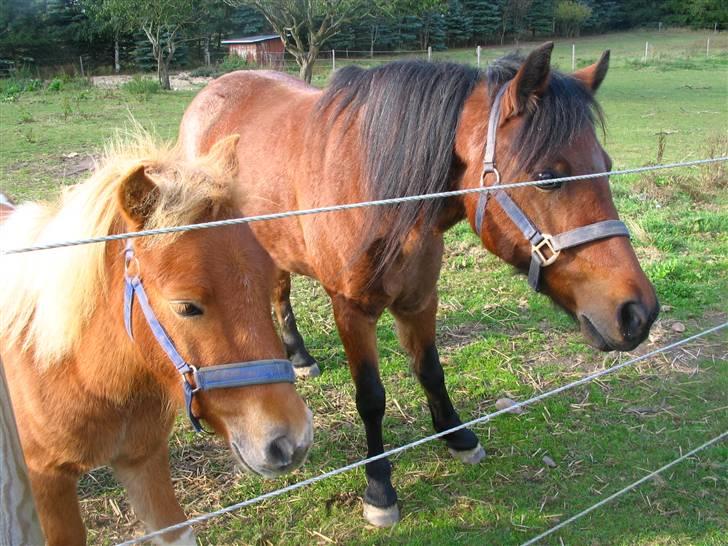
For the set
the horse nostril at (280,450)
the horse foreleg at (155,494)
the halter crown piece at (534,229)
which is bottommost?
the horse foreleg at (155,494)

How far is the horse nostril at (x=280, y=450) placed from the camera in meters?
1.45

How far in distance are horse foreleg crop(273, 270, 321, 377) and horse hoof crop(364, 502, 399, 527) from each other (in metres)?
1.35

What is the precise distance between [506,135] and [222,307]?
135 cm

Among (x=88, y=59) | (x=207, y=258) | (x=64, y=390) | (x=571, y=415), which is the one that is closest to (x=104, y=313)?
(x=64, y=390)

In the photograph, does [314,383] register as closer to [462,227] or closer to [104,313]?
[104,313]

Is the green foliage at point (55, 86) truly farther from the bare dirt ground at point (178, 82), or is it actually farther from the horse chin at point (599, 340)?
the horse chin at point (599, 340)

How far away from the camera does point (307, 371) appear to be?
391cm

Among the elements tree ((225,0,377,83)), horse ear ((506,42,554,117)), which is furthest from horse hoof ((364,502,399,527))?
tree ((225,0,377,83))

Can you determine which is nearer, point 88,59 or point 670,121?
point 670,121

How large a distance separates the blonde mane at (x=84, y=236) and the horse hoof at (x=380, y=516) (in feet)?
5.16

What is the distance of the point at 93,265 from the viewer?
162 cm

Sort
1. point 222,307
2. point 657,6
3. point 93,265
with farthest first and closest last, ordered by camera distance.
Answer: point 657,6, point 93,265, point 222,307

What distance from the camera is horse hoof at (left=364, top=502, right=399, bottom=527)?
2.65 meters

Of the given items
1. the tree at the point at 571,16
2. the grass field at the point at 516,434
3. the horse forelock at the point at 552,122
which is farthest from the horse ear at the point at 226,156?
the tree at the point at 571,16
